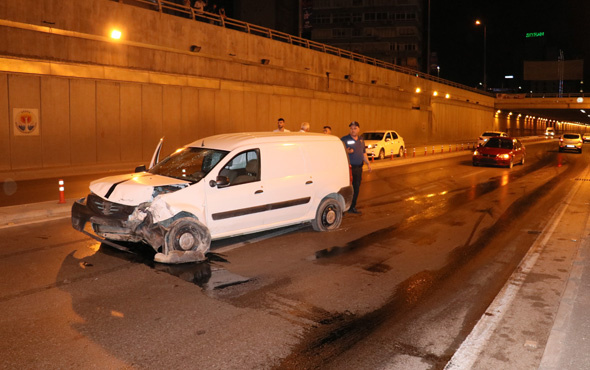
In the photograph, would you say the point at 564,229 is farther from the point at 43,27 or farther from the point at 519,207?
the point at 43,27

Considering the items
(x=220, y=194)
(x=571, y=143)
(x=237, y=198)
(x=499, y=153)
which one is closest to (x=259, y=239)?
(x=237, y=198)

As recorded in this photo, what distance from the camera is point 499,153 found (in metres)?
24.6

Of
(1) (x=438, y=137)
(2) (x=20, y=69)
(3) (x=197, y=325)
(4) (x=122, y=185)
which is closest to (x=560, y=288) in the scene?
(3) (x=197, y=325)

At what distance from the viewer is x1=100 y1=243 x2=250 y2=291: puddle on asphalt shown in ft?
21.6

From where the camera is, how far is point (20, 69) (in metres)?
17.7

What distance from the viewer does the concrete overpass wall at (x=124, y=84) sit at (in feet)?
58.4

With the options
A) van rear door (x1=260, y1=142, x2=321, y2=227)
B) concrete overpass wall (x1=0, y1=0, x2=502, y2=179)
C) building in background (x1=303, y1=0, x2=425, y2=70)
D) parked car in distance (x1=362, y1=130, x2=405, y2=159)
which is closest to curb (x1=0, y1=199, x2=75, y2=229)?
van rear door (x1=260, y1=142, x2=321, y2=227)

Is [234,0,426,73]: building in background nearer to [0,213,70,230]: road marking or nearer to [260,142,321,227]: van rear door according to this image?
[0,213,70,230]: road marking

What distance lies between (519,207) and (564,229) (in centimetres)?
334

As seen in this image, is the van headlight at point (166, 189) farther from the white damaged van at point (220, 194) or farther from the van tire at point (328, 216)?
the van tire at point (328, 216)

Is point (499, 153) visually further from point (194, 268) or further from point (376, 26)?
point (376, 26)

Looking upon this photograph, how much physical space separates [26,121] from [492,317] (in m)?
17.2

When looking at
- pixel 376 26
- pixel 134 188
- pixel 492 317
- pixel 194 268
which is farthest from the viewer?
pixel 376 26

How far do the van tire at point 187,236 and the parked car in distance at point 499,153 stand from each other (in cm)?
2009
